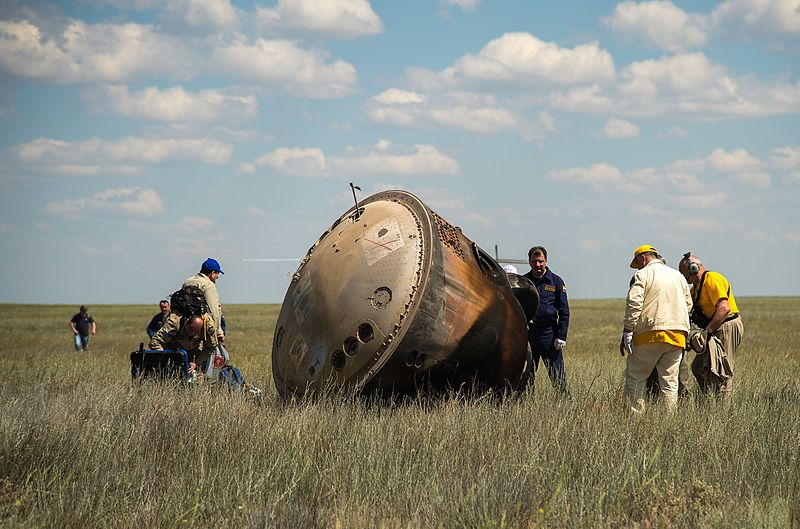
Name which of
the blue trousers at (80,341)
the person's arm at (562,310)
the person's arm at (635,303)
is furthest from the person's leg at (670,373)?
the blue trousers at (80,341)

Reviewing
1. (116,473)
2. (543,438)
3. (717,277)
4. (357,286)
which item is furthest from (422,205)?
(116,473)

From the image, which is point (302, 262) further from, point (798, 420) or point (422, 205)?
point (798, 420)

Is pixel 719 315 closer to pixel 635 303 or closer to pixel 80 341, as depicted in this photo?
pixel 635 303

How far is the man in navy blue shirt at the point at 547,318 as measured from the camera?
39.0 ft

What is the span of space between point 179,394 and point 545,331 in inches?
184

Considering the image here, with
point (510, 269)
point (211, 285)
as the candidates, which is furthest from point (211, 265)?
point (510, 269)

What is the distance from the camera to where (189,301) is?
11.6 m

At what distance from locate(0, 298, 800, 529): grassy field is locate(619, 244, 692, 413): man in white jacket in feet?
1.29

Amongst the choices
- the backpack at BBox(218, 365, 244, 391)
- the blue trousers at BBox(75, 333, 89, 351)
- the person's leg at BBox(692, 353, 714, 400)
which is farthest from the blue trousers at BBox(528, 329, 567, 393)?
the blue trousers at BBox(75, 333, 89, 351)

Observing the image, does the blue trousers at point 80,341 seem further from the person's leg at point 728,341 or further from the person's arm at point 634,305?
the person's leg at point 728,341

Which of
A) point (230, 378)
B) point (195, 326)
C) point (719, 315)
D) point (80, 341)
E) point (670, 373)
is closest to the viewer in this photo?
point (670, 373)

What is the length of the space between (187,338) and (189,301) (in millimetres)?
470

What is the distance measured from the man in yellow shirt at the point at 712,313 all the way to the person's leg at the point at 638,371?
1.04m

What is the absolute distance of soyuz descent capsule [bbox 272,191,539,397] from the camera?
8797 millimetres
